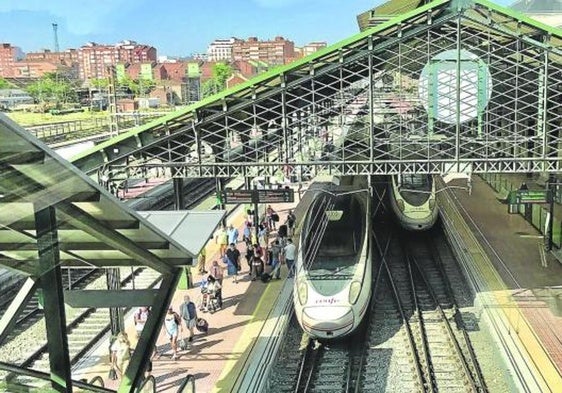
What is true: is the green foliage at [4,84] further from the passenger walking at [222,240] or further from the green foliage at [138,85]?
the green foliage at [138,85]

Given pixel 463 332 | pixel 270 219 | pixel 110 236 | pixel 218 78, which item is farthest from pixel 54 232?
pixel 218 78

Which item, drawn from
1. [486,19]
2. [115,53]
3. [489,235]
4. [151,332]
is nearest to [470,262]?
[489,235]

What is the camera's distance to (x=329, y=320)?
12414 millimetres

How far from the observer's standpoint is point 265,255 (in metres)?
18.4

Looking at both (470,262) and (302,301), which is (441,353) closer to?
(302,301)

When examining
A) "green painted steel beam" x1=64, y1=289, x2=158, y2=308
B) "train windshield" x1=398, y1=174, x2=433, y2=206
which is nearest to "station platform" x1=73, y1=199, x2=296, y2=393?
"green painted steel beam" x1=64, y1=289, x2=158, y2=308

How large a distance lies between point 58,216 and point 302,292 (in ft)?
34.0

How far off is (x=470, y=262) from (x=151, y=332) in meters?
14.1

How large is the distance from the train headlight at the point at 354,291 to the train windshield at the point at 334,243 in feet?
0.54

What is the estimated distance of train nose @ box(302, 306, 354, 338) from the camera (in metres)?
12.4

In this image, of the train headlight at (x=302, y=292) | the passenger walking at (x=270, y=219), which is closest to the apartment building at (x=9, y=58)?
the train headlight at (x=302, y=292)

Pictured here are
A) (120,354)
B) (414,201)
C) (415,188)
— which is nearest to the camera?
(120,354)

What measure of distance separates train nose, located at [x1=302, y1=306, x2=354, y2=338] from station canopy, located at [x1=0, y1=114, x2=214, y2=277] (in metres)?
8.30

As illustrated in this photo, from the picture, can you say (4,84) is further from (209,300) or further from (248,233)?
(248,233)
